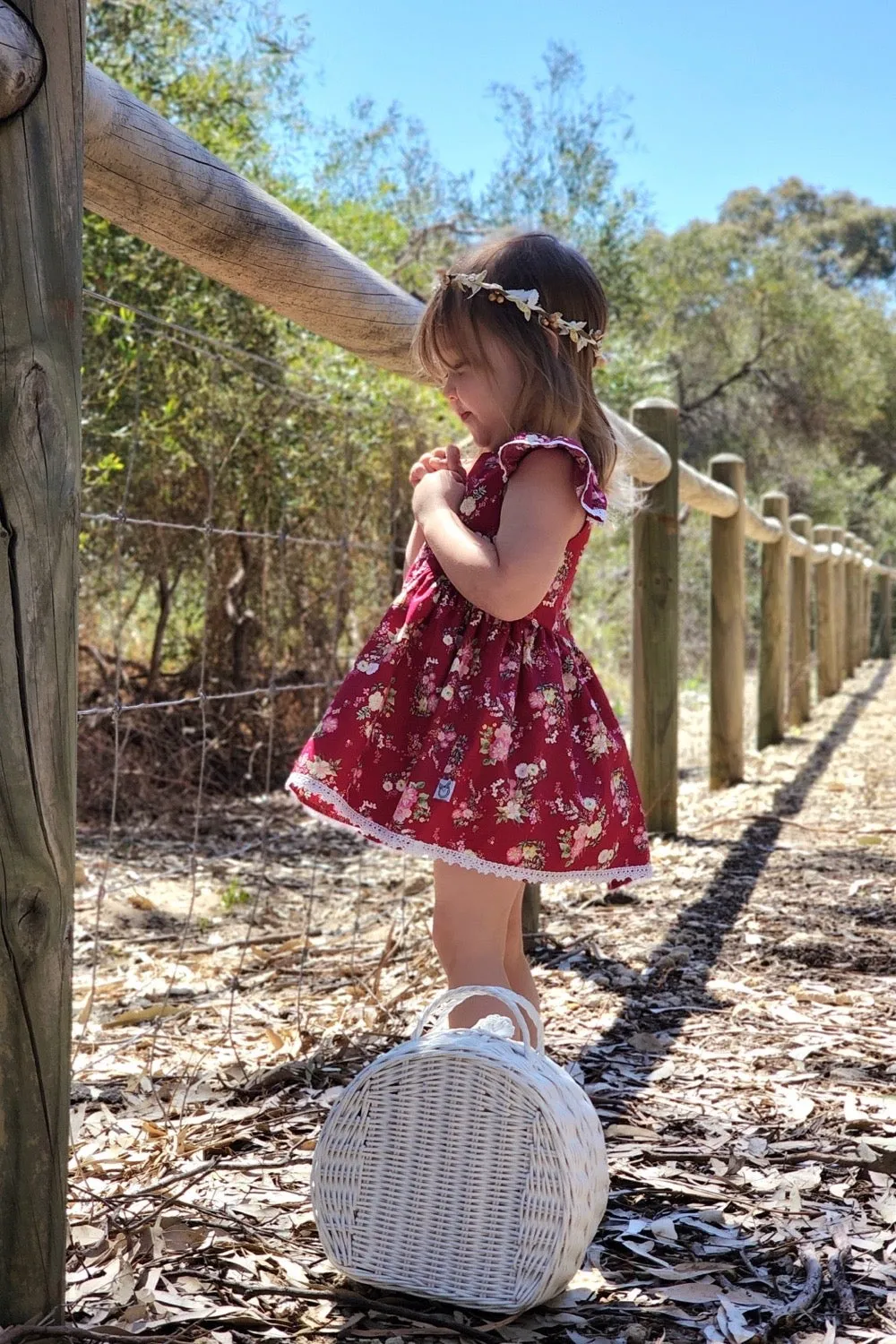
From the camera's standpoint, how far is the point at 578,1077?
2.45 meters

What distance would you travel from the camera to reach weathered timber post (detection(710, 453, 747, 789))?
5.77 m

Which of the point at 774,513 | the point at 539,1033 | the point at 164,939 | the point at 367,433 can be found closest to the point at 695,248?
the point at 774,513

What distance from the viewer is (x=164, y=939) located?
376cm

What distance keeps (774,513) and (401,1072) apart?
7.05 meters

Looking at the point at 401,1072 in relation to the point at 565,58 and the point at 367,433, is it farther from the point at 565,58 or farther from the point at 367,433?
the point at 565,58

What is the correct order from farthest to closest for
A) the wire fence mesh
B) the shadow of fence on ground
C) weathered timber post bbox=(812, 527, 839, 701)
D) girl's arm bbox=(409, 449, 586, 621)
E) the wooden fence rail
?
1. weathered timber post bbox=(812, 527, 839, 701)
2. the wire fence mesh
3. the shadow of fence on ground
4. girl's arm bbox=(409, 449, 586, 621)
5. the wooden fence rail

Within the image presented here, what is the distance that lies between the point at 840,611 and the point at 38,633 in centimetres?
1150

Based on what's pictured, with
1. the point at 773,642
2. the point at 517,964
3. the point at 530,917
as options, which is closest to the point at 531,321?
the point at 517,964

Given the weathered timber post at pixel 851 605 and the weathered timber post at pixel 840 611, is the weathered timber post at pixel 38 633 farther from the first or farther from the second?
the weathered timber post at pixel 851 605

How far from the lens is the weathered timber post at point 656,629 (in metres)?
4.46

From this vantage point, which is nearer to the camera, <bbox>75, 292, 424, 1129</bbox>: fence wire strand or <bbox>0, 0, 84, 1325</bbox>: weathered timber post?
<bbox>0, 0, 84, 1325</bbox>: weathered timber post

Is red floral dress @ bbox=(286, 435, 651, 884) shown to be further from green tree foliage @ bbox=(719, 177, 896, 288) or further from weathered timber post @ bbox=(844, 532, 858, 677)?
green tree foliage @ bbox=(719, 177, 896, 288)

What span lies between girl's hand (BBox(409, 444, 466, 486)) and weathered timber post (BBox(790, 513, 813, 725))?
710 centimetres

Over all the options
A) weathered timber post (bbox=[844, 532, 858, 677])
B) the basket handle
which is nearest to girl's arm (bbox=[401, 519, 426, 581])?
the basket handle
